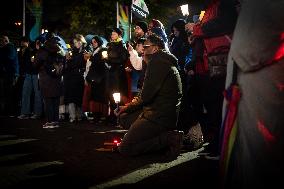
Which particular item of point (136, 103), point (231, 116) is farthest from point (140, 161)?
point (231, 116)

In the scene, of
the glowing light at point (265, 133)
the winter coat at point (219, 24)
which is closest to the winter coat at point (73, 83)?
the winter coat at point (219, 24)

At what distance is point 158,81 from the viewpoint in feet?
19.2

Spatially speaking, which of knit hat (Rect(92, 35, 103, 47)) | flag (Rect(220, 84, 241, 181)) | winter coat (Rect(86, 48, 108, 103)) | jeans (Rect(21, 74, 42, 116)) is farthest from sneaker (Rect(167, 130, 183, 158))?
jeans (Rect(21, 74, 42, 116))

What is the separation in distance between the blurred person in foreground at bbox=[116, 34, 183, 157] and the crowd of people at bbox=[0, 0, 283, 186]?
0.05 ft

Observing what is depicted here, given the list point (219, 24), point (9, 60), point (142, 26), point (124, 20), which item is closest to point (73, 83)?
point (142, 26)

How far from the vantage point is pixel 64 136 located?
7836 millimetres

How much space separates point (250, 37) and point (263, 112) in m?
0.42

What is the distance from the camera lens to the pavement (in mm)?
4504

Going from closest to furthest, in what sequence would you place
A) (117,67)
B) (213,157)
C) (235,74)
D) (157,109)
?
1. (235,74)
2. (213,157)
3. (157,109)
4. (117,67)

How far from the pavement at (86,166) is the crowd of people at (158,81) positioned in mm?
357

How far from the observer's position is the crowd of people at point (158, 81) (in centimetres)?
236

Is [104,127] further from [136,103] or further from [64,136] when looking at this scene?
[136,103]

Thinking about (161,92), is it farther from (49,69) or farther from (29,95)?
(29,95)

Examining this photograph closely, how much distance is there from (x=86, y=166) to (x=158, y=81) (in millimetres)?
1551
